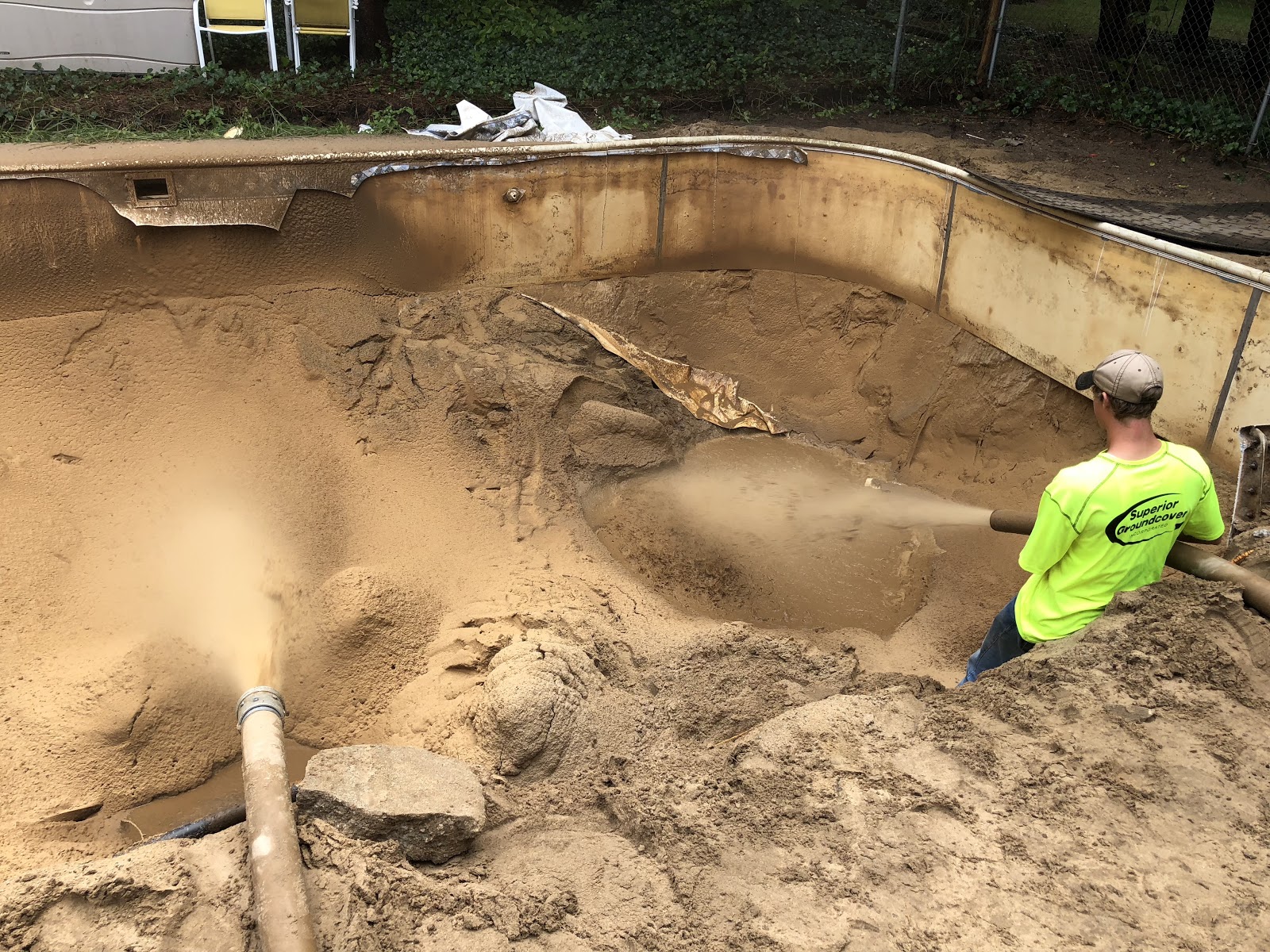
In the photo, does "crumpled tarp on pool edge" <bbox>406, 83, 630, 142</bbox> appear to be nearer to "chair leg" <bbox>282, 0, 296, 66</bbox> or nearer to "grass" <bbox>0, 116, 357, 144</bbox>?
"grass" <bbox>0, 116, 357, 144</bbox>

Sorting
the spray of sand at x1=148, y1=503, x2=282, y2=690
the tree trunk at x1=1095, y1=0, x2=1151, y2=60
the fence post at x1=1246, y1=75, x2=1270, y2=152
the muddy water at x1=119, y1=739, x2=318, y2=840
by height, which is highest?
the tree trunk at x1=1095, y1=0, x2=1151, y2=60

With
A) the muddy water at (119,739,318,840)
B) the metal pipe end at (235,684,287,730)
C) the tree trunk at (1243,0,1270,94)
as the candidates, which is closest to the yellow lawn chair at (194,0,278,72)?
the muddy water at (119,739,318,840)

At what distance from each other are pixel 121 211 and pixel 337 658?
11.2 feet

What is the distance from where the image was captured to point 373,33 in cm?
1114

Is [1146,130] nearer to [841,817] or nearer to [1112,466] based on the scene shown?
[1112,466]

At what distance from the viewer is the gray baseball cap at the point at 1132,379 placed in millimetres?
3580

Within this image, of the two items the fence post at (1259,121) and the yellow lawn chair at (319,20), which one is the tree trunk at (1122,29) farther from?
the yellow lawn chair at (319,20)

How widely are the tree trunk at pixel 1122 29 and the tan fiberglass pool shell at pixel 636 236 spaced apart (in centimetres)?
498

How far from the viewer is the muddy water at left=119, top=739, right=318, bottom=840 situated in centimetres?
464

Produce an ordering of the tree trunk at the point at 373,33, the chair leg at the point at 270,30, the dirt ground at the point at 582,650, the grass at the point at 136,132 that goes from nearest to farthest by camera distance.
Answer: the dirt ground at the point at 582,650, the grass at the point at 136,132, the chair leg at the point at 270,30, the tree trunk at the point at 373,33

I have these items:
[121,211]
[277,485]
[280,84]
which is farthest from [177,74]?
[277,485]

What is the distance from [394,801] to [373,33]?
1005 cm

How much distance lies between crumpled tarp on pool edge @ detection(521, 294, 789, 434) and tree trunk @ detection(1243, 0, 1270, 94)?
680cm

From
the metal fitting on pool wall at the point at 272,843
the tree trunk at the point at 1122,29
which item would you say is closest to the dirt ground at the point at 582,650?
the metal fitting on pool wall at the point at 272,843
